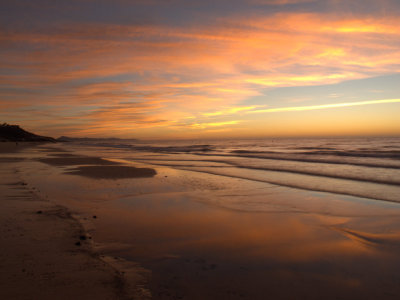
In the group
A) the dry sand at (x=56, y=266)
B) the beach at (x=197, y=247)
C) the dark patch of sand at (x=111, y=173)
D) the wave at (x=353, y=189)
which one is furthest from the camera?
the dark patch of sand at (x=111, y=173)

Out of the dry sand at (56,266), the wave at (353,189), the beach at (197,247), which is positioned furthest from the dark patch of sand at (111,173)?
the dry sand at (56,266)

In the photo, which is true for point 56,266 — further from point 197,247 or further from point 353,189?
point 353,189

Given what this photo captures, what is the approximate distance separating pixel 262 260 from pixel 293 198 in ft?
18.7

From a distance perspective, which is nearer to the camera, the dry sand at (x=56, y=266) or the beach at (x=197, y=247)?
the dry sand at (x=56, y=266)

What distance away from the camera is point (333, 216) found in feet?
25.1

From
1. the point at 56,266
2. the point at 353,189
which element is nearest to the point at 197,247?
the point at 56,266

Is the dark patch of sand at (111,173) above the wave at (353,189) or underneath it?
above

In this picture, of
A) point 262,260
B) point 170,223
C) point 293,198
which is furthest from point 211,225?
point 293,198

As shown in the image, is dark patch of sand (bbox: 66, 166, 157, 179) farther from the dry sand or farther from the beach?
the dry sand

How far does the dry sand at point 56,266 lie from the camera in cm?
356

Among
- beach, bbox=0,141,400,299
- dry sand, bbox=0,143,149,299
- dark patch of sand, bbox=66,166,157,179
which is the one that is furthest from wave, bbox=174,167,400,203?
dry sand, bbox=0,143,149,299

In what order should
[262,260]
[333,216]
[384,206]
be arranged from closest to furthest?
[262,260] < [333,216] < [384,206]

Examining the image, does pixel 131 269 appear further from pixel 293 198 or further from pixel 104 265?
pixel 293 198

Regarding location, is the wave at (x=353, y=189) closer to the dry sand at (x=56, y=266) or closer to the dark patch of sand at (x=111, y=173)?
the dark patch of sand at (x=111, y=173)
